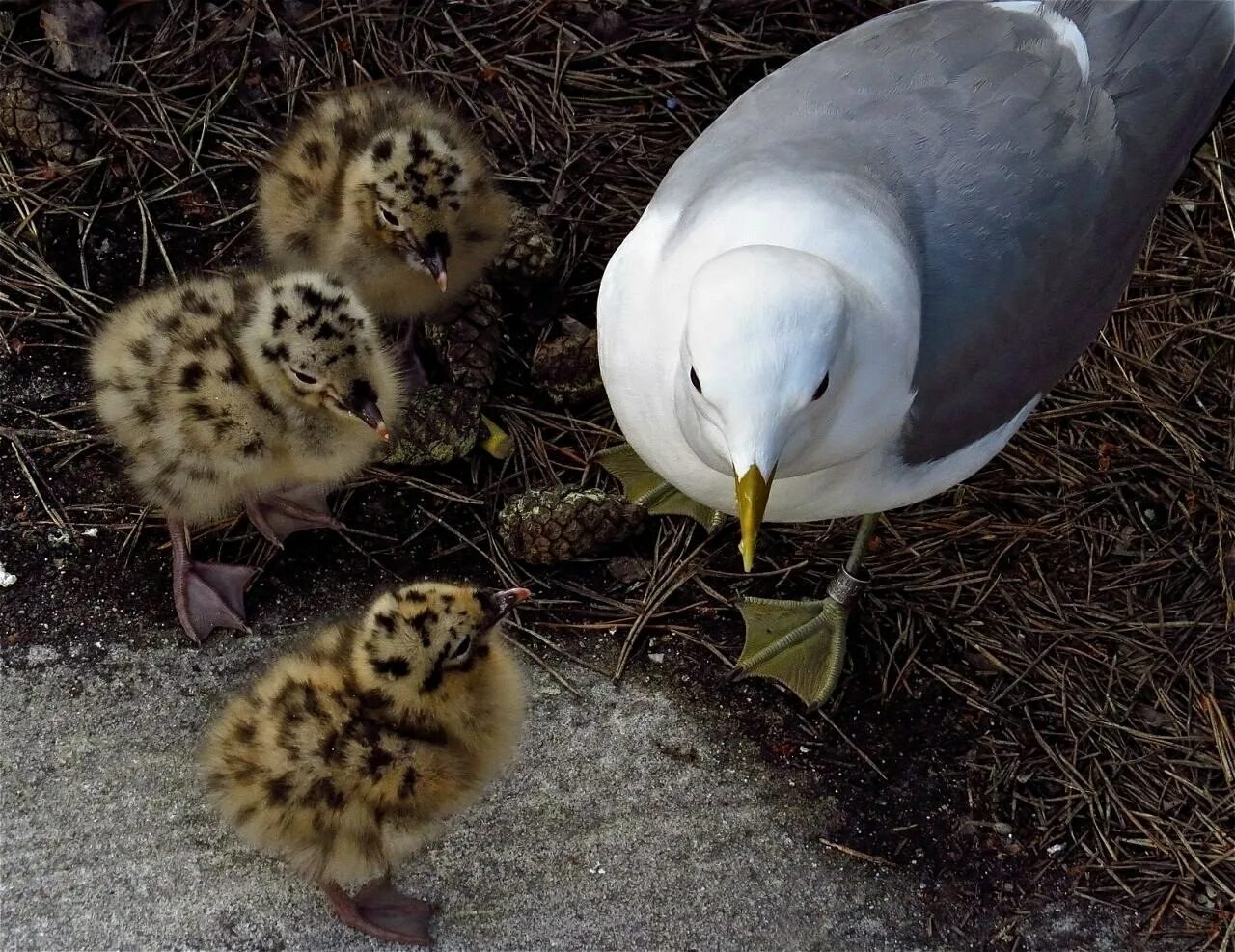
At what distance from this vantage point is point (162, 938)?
2.32m

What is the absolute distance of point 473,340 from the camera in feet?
10.3

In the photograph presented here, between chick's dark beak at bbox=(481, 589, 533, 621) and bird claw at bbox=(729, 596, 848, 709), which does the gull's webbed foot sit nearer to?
bird claw at bbox=(729, 596, 848, 709)

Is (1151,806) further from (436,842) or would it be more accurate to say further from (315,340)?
(315,340)

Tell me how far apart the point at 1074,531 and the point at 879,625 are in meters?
0.60

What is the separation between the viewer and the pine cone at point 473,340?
10.2ft

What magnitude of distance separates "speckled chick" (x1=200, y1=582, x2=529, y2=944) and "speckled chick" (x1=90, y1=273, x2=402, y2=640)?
0.49 metres

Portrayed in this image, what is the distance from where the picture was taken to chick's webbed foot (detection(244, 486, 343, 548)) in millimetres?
2832

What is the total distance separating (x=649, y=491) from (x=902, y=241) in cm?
110

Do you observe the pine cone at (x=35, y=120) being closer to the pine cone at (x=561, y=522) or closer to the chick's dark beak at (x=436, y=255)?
the chick's dark beak at (x=436, y=255)

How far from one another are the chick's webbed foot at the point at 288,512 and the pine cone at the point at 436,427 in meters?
0.21

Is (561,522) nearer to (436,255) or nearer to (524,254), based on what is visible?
(436,255)

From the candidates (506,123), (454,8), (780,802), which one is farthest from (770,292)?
(454,8)

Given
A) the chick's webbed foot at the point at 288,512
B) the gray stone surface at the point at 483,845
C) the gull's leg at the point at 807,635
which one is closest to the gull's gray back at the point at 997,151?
the gull's leg at the point at 807,635

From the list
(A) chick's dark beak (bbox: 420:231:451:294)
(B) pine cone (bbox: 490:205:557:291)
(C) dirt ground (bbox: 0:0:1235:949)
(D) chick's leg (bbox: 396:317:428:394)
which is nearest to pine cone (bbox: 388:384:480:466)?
(C) dirt ground (bbox: 0:0:1235:949)
